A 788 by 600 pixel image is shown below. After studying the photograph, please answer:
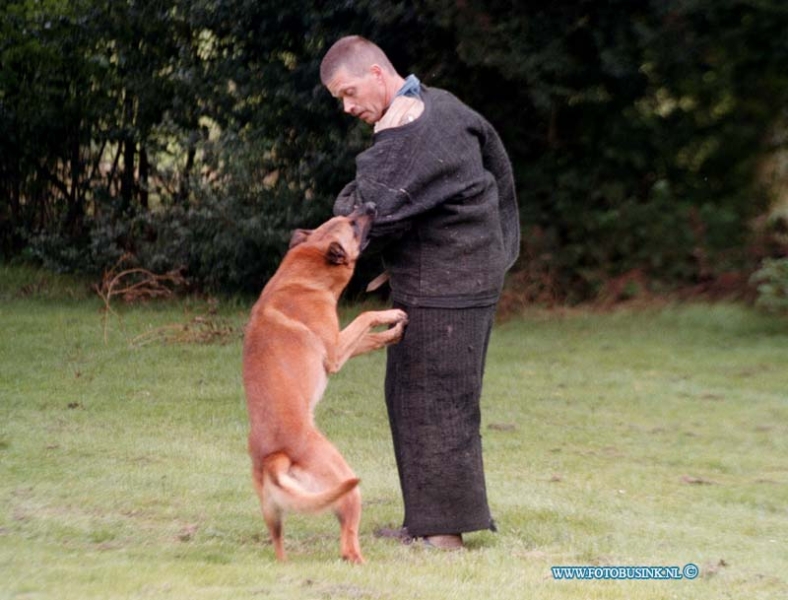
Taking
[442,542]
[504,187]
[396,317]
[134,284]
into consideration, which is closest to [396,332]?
[396,317]

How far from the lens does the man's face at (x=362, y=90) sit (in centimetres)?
609

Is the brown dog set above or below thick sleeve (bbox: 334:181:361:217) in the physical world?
below

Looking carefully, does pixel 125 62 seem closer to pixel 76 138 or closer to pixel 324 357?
pixel 76 138

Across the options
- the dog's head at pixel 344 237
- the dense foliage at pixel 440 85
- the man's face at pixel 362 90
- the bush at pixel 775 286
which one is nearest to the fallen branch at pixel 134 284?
the dense foliage at pixel 440 85

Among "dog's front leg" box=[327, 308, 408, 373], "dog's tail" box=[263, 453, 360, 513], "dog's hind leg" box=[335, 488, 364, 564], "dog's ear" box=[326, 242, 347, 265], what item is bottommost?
"dog's hind leg" box=[335, 488, 364, 564]

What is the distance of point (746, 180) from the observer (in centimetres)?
1487

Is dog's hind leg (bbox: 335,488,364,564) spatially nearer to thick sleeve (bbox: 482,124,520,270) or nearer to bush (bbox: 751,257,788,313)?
thick sleeve (bbox: 482,124,520,270)

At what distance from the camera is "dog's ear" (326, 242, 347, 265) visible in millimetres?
6266

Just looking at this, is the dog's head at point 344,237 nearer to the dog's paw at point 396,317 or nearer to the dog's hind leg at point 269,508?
the dog's paw at point 396,317

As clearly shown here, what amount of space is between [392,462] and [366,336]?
8.74 ft

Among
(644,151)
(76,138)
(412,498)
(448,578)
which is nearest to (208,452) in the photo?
(412,498)

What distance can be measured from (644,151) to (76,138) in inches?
281

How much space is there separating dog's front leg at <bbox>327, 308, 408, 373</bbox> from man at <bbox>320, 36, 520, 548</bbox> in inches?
2.5

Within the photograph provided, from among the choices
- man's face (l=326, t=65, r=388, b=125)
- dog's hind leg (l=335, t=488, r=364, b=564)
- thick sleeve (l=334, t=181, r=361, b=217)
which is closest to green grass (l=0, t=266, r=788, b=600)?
dog's hind leg (l=335, t=488, r=364, b=564)
